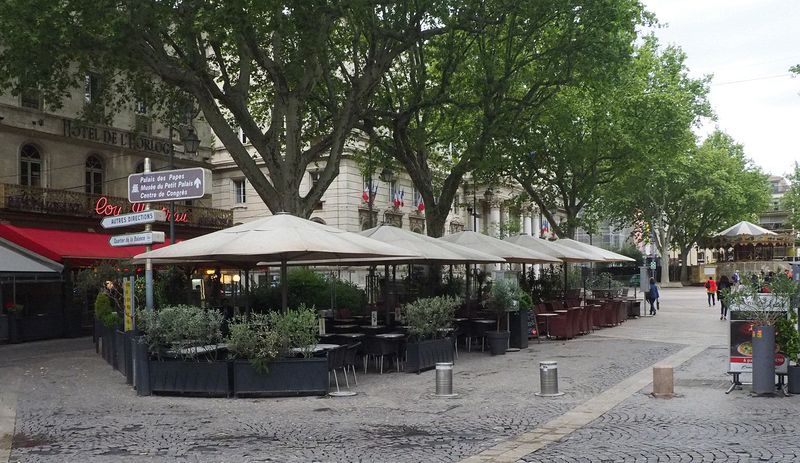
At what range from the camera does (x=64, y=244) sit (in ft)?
78.4

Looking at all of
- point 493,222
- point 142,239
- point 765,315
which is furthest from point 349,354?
point 493,222

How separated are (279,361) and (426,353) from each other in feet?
12.4

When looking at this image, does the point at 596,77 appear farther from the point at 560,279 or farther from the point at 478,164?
the point at 560,279

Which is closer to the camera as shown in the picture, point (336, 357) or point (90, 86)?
point (336, 357)

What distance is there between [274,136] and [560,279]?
16.0m

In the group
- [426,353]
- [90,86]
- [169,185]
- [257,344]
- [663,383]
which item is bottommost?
[663,383]

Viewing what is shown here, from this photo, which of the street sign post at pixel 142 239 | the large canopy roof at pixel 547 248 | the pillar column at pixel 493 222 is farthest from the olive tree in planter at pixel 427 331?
the pillar column at pixel 493 222

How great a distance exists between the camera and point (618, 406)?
1091cm

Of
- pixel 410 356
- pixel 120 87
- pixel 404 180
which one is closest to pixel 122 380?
pixel 410 356

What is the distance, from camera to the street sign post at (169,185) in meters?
12.7

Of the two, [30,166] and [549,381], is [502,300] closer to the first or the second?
[549,381]

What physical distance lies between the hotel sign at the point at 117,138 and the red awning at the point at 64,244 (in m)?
3.80

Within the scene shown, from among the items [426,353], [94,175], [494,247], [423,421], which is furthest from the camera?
[94,175]

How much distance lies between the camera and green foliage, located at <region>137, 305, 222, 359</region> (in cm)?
1201
